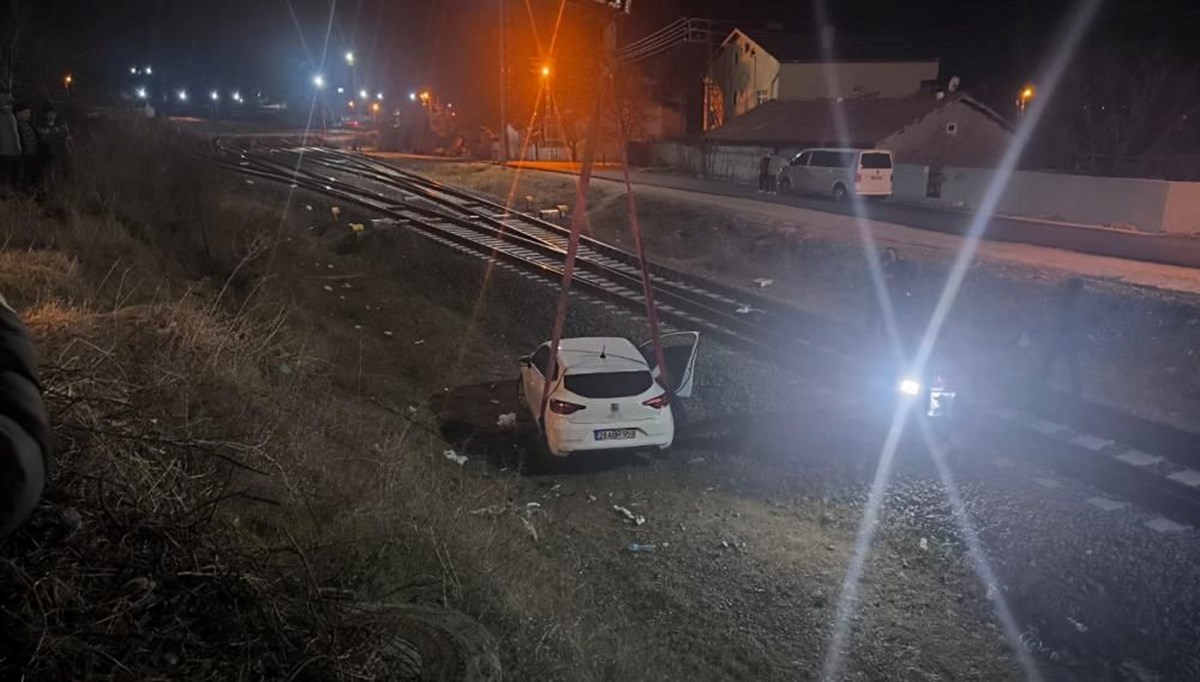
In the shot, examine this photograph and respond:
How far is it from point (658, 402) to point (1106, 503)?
457 cm

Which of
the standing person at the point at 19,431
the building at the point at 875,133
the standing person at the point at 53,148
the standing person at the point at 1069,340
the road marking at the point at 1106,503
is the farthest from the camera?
the building at the point at 875,133

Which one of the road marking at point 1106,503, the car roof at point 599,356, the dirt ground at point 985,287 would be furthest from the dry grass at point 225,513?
the dirt ground at point 985,287

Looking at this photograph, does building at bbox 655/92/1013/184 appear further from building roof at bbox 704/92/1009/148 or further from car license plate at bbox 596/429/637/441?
car license plate at bbox 596/429/637/441

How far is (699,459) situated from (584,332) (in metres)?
5.31

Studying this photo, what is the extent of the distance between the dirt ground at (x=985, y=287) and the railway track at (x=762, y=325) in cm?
106

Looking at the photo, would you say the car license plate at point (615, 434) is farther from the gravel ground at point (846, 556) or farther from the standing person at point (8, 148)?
the standing person at point (8, 148)

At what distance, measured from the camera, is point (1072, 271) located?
16344mm

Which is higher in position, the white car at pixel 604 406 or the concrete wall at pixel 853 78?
the concrete wall at pixel 853 78

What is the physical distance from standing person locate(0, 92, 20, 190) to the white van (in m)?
24.5

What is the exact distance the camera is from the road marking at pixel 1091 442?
911 centimetres

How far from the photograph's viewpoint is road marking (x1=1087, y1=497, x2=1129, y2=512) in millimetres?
7750

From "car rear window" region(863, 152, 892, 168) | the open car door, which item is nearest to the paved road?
"car rear window" region(863, 152, 892, 168)

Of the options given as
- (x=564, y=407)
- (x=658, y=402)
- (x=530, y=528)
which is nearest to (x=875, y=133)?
(x=658, y=402)

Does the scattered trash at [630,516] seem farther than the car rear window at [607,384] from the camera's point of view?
No
